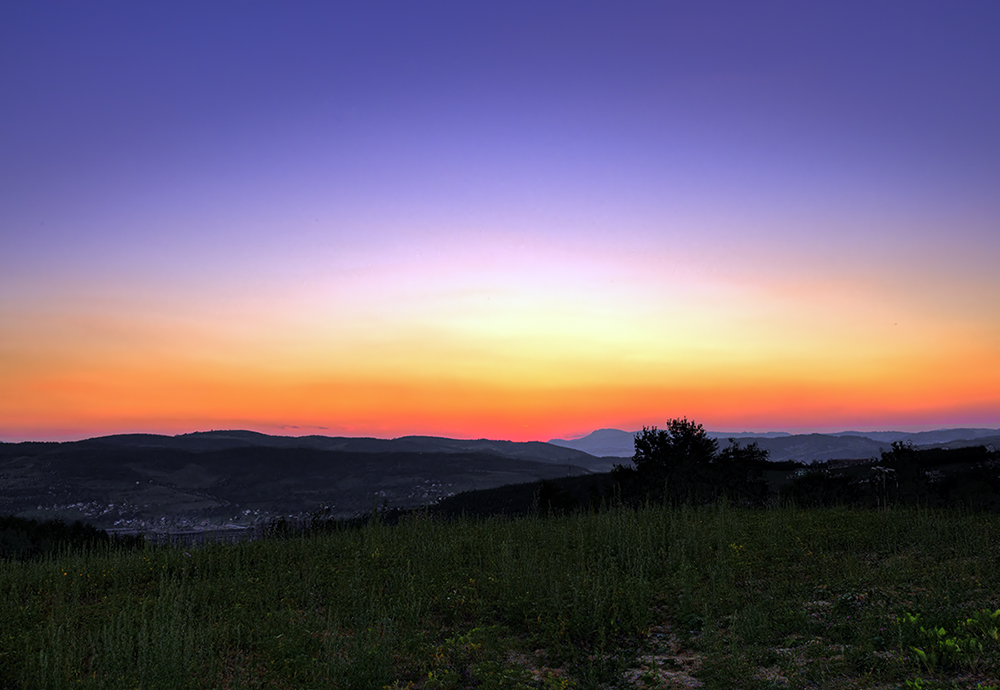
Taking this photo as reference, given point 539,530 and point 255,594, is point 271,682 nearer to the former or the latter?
point 255,594

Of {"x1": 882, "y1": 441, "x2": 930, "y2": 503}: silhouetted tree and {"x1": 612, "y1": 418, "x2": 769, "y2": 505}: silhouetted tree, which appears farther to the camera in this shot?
{"x1": 612, "y1": 418, "x2": 769, "y2": 505}: silhouetted tree

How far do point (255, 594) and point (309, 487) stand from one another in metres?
74.6

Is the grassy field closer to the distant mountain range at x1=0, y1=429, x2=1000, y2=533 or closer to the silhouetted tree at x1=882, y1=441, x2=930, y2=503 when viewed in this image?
the silhouetted tree at x1=882, y1=441, x2=930, y2=503

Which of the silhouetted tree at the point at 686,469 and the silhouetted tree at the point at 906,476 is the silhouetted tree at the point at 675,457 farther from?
the silhouetted tree at the point at 906,476

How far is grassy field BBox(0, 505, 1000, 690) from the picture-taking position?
22.0 feet

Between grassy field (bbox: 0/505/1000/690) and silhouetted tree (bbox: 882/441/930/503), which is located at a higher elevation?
silhouetted tree (bbox: 882/441/930/503)

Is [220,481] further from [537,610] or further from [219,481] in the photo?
[537,610]

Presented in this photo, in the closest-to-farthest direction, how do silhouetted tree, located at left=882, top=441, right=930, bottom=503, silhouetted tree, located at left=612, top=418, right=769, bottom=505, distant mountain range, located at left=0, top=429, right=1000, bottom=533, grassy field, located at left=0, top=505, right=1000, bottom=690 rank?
grassy field, located at left=0, top=505, right=1000, bottom=690
silhouetted tree, located at left=882, top=441, right=930, bottom=503
silhouetted tree, located at left=612, top=418, right=769, bottom=505
distant mountain range, located at left=0, top=429, right=1000, bottom=533

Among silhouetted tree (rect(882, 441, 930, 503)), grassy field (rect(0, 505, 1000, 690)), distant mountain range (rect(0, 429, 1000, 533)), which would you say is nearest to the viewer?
grassy field (rect(0, 505, 1000, 690))

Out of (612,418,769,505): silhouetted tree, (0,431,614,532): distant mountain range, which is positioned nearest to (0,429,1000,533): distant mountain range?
(0,431,614,532): distant mountain range

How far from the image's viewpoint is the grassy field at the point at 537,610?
6.71 m

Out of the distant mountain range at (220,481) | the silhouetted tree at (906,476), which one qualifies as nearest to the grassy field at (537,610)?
the silhouetted tree at (906,476)

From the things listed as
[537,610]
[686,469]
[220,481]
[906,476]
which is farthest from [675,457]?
[220,481]

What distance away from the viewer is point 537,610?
28.2ft
